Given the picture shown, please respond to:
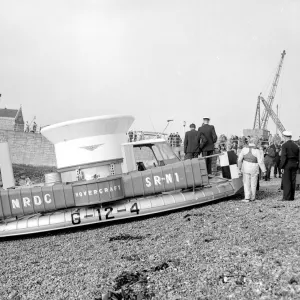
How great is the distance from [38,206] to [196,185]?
418cm

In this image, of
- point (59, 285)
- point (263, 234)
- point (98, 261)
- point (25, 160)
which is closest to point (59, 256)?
point (98, 261)

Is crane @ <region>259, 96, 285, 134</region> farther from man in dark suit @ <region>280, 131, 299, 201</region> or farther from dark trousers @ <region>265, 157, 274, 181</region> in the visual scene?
man in dark suit @ <region>280, 131, 299, 201</region>

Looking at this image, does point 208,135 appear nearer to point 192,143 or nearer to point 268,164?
point 192,143

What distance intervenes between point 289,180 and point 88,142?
583 cm

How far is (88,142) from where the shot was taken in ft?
33.9

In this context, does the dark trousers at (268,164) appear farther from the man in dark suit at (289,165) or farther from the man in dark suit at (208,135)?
the man in dark suit at (289,165)

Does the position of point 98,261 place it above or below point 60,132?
below

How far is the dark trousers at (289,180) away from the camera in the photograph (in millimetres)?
9531

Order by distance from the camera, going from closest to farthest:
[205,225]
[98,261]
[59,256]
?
[98,261], [59,256], [205,225]

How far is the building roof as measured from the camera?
86.6 metres

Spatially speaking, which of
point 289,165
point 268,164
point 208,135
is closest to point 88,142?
point 208,135

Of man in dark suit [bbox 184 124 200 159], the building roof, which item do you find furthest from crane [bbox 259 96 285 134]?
man in dark suit [bbox 184 124 200 159]

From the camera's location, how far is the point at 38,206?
8922 mm

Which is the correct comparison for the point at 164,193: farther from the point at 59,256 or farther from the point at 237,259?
the point at 237,259
